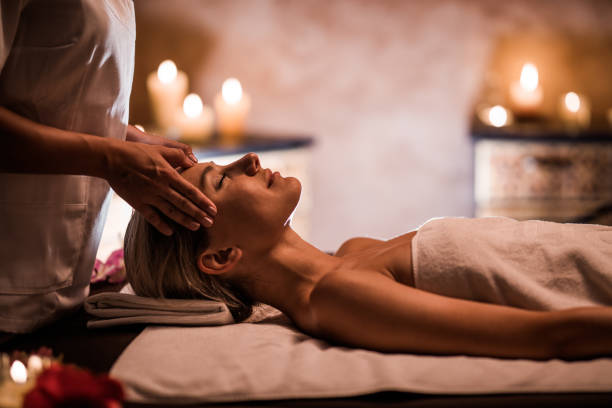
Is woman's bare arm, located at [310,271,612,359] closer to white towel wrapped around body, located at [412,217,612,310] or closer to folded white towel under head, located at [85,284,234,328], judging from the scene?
white towel wrapped around body, located at [412,217,612,310]

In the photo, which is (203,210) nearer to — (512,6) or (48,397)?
(48,397)

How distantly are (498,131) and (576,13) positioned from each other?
1066 millimetres

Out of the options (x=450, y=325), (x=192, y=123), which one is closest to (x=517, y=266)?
(x=450, y=325)

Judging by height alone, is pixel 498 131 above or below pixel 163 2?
below

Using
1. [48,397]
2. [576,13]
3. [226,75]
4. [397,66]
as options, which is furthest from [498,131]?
[48,397]

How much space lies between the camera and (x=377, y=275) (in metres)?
1.17

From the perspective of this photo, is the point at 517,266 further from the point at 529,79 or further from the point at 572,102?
the point at 572,102

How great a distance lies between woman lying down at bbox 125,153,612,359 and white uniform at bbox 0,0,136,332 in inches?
6.0

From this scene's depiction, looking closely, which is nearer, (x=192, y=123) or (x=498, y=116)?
(x=192, y=123)

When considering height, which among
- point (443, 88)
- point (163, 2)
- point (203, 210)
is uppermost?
point (163, 2)

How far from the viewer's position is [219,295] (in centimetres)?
135

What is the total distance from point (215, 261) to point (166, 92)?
1.98 m

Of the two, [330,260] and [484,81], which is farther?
[484,81]

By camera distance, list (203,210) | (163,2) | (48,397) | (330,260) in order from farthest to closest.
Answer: (163,2), (330,260), (203,210), (48,397)
